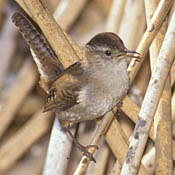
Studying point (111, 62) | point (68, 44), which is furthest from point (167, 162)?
point (68, 44)

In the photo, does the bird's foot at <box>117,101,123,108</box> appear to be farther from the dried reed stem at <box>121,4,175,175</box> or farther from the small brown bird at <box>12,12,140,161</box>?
the dried reed stem at <box>121,4,175,175</box>

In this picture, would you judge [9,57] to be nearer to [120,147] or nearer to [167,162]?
[120,147]

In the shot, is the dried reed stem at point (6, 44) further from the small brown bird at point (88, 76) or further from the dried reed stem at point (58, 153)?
the dried reed stem at point (58, 153)

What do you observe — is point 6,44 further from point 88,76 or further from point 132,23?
point 88,76

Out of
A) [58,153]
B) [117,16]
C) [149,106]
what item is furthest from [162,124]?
[117,16]

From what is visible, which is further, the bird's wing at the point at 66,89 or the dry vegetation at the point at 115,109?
the bird's wing at the point at 66,89

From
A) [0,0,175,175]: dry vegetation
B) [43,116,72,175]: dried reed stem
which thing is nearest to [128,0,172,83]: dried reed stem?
[0,0,175,175]: dry vegetation

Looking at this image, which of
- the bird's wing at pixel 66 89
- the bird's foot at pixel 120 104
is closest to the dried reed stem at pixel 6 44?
the bird's wing at pixel 66 89
